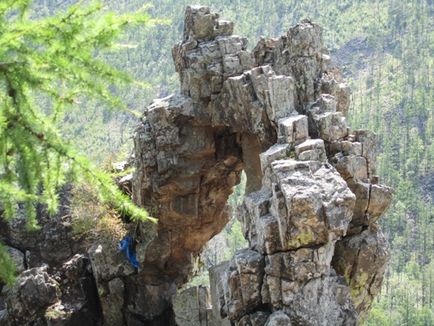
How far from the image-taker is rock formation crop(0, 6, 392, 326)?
13.4 meters

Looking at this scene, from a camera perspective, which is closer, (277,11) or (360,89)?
(360,89)

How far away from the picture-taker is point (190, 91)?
62.8ft

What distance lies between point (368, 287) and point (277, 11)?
115 m

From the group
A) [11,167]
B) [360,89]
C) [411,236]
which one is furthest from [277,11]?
[11,167]

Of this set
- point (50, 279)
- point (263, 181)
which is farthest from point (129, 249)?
point (263, 181)

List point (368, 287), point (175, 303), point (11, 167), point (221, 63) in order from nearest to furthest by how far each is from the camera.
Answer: point (11, 167) < point (368, 287) < point (221, 63) < point (175, 303)

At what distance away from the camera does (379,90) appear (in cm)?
11250

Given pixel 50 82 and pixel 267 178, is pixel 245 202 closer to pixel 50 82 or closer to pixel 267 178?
pixel 267 178

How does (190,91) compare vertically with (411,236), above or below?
above

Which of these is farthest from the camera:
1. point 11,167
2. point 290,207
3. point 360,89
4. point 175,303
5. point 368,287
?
point 360,89

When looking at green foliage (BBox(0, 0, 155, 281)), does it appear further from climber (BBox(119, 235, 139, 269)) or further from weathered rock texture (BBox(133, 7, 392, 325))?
climber (BBox(119, 235, 139, 269))

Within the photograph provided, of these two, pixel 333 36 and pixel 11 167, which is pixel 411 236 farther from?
pixel 11 167

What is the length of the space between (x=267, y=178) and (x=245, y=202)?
717 mm

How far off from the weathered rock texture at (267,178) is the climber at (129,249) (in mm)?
356
